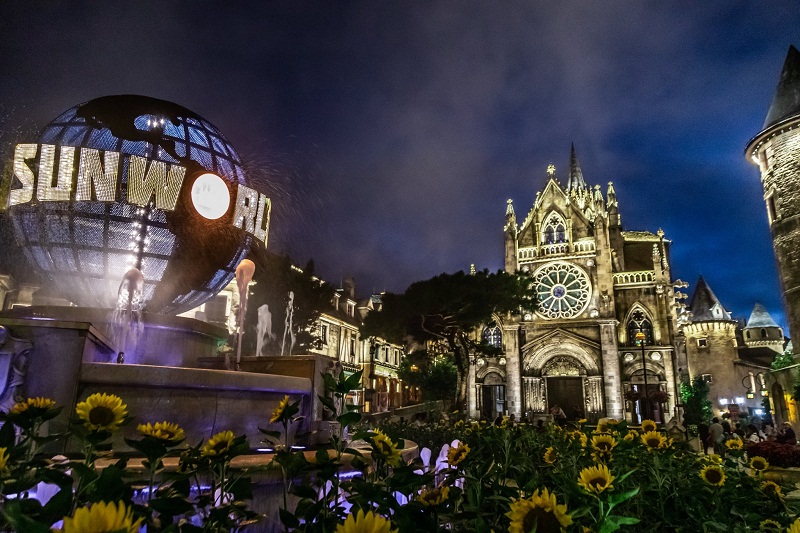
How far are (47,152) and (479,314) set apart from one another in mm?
22647

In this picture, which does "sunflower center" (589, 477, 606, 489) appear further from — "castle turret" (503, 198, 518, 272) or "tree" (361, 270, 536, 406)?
"castle turret" (503, 198, 518, 272)

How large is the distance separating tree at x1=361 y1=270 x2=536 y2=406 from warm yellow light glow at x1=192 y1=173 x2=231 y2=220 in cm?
1911

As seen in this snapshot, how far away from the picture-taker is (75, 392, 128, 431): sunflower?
2.02 meters

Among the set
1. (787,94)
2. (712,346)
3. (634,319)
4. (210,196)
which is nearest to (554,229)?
(634,319)

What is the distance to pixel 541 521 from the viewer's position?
1718mm

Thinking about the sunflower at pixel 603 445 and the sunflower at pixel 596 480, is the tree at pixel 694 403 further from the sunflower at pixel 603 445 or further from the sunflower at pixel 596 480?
the sunflower at pixel 596 480

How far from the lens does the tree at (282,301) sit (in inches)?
1391

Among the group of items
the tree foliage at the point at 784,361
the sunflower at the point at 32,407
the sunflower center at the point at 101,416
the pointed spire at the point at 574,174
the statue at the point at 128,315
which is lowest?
the sunflower center at the point at 101,416

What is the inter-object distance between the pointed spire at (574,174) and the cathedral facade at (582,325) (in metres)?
13.3

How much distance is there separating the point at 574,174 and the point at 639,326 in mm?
27696

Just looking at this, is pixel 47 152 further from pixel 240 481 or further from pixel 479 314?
pixel 479 314

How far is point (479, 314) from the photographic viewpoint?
2820 centimetres

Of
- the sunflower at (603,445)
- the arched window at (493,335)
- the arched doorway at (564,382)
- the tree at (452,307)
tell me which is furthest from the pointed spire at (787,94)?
the sunflower at (603,445)

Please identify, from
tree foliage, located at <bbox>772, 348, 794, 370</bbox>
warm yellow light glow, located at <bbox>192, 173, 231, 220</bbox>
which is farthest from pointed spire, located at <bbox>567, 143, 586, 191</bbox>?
warm yellow light glow, located at <bbox>192, 173, 231, 220</bbox>
